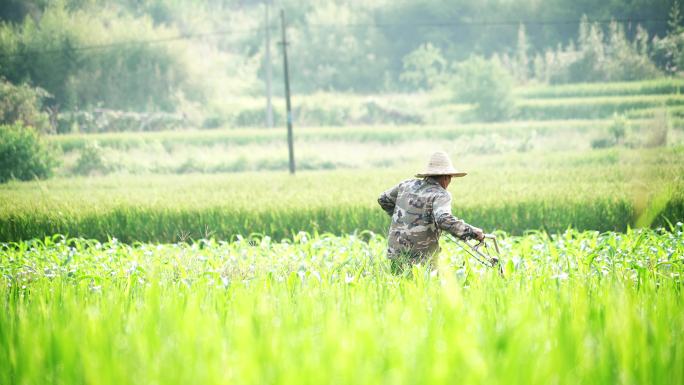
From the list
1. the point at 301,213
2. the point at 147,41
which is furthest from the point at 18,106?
the point at 301,213

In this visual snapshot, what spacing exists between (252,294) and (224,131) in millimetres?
21687

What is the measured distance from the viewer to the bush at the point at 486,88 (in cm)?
2741

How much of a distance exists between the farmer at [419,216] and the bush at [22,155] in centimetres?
1234

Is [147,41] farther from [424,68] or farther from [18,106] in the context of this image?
[424,68]

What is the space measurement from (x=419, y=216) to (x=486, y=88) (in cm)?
2358

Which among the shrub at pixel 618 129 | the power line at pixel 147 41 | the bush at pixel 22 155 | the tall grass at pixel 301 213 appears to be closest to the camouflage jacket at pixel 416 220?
the tall grass at pixel 301 213

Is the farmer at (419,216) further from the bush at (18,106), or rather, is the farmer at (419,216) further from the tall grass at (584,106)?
the tall grass at (584,106)

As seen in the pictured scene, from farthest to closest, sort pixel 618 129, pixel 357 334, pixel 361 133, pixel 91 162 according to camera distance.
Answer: pixel 361 133 → pixel 618 129 → pixel 91 162 → pixel 357 334

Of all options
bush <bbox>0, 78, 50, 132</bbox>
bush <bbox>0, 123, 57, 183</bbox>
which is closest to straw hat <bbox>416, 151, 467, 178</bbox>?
bush <bbox>0, 123, 57, 183</bbox>

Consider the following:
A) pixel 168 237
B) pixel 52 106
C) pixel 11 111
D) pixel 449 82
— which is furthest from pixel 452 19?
pixel 168 237

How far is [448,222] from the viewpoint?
4582 mm

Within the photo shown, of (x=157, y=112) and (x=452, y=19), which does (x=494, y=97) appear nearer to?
(x=452, y=19)

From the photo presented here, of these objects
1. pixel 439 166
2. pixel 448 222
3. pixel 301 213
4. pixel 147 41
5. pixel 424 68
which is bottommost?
pixel 301 213

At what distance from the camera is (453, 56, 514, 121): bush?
89.9 ft
